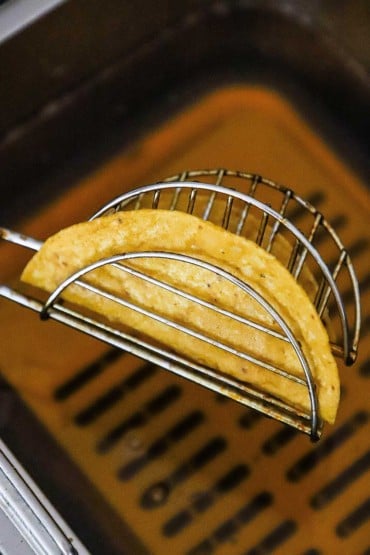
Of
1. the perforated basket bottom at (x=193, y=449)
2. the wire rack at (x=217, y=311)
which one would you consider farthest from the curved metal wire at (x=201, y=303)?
the perforated basket bottom at (x=193, y=449)

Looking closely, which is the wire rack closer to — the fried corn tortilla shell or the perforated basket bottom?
the fried corn tortilla shell

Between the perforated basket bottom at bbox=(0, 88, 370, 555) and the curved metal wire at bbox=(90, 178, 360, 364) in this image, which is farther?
the perforated basket bottom at bbox=(0, 88, 370, 555)

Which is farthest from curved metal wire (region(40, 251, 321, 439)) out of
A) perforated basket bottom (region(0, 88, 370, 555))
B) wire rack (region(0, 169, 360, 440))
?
perforated basket bottom (region(0, 88, 370, 555))

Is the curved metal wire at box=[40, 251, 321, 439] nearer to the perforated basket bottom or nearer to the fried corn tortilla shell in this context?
the fried corn tortilla shell

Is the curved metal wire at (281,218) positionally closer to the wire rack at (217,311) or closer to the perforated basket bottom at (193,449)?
the wire rack at (217,311)

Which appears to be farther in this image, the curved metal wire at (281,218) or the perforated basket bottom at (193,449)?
the perforated basket bottom at (193,449)

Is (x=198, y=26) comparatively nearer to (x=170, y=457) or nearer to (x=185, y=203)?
(x=185, y=203)

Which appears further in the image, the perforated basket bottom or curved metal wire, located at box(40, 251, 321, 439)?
the perforated basket bottom
